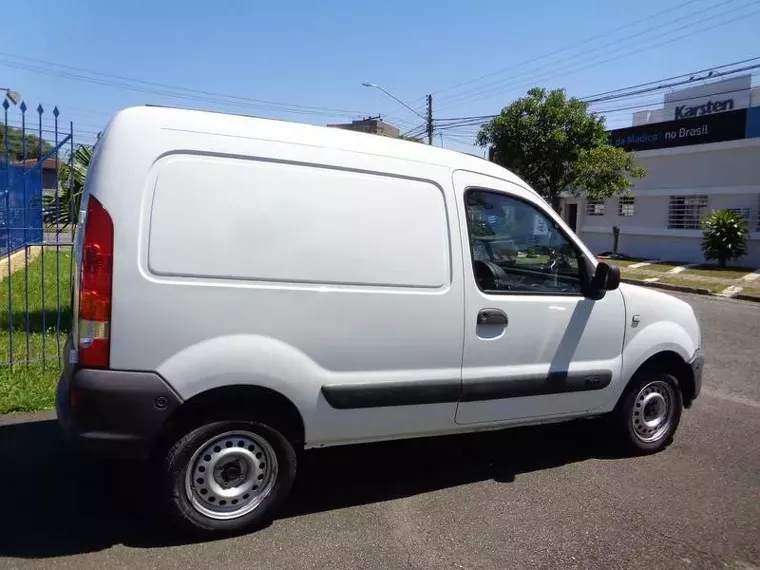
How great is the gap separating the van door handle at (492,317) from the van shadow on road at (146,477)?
44.3 inches

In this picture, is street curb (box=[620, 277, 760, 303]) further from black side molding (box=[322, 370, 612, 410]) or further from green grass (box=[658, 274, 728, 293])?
black side molding (box=[322, 370, 612, 410])

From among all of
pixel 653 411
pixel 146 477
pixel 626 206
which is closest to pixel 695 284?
pixel 626 206

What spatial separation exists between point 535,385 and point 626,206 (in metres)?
25.3

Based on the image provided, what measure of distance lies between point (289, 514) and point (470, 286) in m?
1.70

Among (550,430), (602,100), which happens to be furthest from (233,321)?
(602,100)

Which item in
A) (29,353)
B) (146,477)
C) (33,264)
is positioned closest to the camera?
(146,477)

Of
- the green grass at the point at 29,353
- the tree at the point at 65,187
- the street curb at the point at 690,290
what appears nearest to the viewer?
the green grass at the point at 29,353

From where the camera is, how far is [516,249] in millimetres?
4141

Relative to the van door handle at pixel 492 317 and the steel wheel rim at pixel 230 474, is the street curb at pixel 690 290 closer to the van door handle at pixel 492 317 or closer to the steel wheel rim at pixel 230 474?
the van door handle at pixel 492 317

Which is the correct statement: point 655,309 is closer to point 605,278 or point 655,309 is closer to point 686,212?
point 605,278

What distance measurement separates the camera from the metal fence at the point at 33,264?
5848 millimetres

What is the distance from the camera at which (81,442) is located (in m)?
3.03

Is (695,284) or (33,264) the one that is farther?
(695,284)

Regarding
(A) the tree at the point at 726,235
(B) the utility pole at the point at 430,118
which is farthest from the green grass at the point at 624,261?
(B) the utility pole at the point at 430,118
